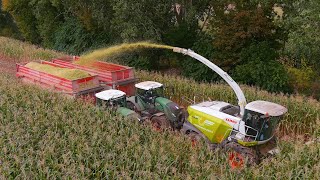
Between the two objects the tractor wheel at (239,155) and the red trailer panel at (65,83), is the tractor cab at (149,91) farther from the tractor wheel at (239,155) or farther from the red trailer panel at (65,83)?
the tractor wheel at (239,155)

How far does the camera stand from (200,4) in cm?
1911

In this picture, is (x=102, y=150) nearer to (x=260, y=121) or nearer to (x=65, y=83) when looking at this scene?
(x=260, y=121)

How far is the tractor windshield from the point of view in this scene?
764 centimetres

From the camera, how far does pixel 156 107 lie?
10.3 metres

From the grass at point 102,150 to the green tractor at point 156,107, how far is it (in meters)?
1.05

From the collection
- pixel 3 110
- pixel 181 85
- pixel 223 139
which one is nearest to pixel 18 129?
pixel 3 110

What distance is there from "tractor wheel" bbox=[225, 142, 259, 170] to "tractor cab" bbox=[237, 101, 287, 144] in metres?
0.23

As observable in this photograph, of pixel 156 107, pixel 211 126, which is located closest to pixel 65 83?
pixel 156 107

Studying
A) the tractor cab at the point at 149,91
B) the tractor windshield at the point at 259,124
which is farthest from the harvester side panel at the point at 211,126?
the tractor cab at the point at 149,91

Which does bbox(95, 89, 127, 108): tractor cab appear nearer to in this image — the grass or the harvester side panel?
the grass

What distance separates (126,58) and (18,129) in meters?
12.1

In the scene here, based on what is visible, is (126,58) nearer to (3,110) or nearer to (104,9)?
(104,9)

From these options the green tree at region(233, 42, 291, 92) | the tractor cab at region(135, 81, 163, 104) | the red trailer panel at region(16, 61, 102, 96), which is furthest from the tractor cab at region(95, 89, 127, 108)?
the green tree at region(233, 42, 291, 92)

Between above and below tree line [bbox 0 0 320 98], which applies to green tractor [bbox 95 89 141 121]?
below
